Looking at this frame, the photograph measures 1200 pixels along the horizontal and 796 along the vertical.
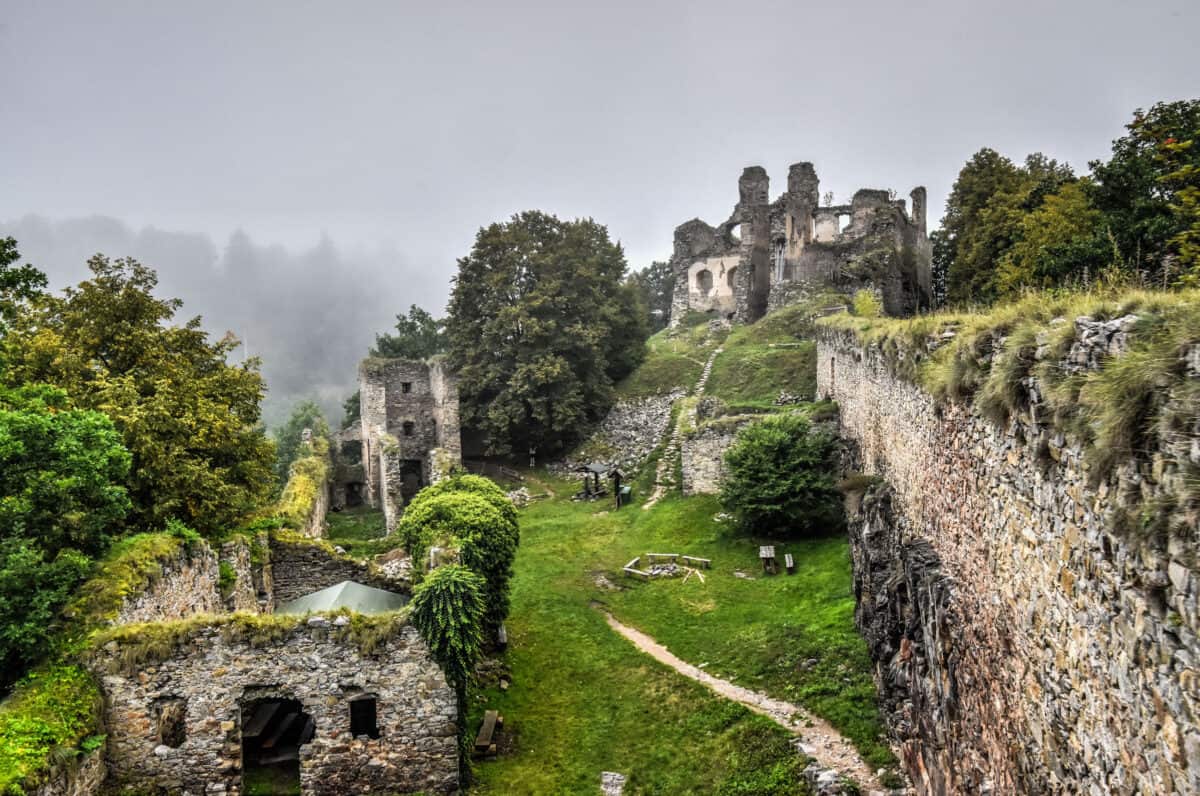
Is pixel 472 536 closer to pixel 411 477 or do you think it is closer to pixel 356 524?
pixel 356 524

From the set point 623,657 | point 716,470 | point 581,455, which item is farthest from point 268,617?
point 581,455

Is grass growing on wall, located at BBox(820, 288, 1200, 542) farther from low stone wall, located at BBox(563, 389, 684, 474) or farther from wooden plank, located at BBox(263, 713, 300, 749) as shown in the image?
low stone wall, located at BBox(563, 389, 684, 474)

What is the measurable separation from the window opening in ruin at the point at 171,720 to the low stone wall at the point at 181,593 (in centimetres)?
142

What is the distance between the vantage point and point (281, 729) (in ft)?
38.2

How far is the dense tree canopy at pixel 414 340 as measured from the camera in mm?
46719

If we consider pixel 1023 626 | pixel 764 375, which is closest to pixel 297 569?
pixel 1023 626

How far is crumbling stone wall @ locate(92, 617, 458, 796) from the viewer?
9.56m

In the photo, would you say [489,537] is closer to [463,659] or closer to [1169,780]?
[463,659]

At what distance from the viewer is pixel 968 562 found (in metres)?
8.02

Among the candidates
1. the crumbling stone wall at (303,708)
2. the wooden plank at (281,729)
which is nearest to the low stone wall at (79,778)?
the crumbling stone wall at (303,708)

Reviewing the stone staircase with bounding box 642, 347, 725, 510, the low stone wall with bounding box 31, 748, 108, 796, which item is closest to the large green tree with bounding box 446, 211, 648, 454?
the stone staircase with bounding box 642, 347, 725, 510

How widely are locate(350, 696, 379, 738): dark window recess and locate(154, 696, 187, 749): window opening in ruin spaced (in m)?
2.24

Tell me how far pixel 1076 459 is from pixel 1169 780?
2.06 m

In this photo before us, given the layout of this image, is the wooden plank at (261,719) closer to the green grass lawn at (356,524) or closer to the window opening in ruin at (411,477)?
the green grass lawn at (356,524)
